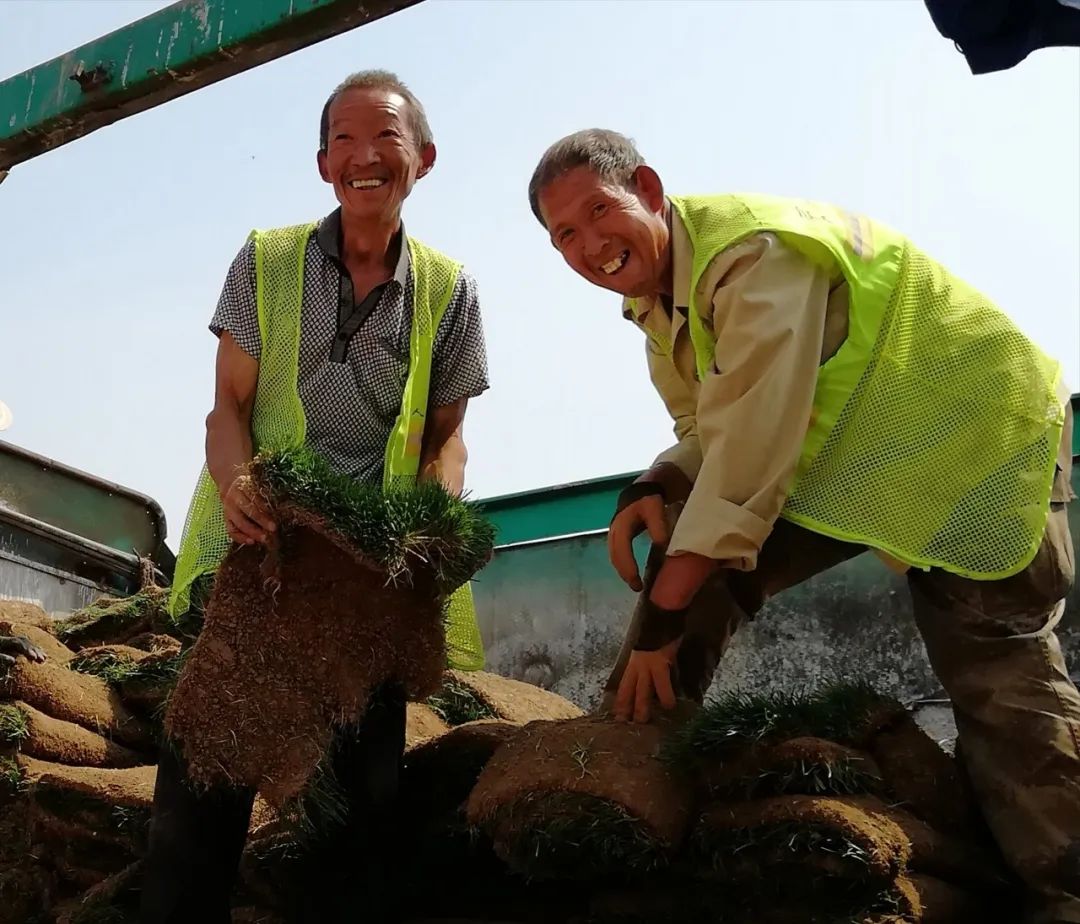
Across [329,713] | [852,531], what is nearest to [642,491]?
[852,531]

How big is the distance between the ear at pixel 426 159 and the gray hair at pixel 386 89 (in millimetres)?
12

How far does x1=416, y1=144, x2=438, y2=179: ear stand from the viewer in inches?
96.1

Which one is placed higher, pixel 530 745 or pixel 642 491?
pixel 642 491

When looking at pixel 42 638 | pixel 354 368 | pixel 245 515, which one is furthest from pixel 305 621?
pixel 42 638

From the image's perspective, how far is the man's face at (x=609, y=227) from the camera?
215 centimetres

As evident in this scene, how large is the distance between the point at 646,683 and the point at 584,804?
0.34 meters

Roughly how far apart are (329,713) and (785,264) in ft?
3.52

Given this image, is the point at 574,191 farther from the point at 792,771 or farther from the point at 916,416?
the point at 792,771

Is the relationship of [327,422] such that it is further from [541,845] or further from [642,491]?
[541,845]

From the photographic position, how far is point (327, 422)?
232 cm

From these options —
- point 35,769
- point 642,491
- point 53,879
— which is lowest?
point 53,879

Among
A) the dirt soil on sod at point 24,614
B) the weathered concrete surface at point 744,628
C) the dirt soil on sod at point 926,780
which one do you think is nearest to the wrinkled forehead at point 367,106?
the dirt soil on sod at point 926,780

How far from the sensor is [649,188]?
2.21 metres

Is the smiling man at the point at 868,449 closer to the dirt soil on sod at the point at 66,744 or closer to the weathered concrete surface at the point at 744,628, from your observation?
the weathered concrete surface at the point at 744,628
